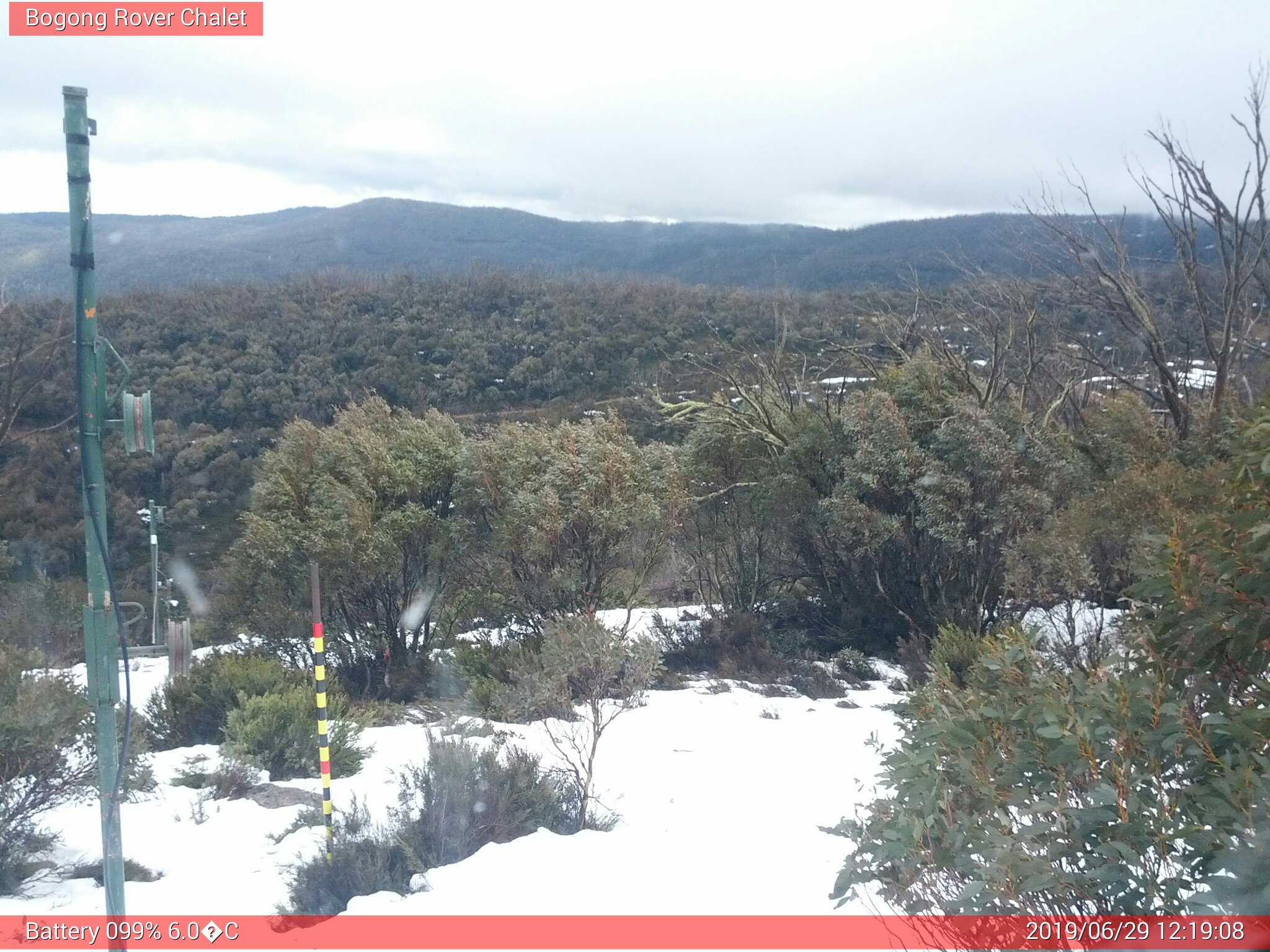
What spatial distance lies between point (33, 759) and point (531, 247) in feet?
217

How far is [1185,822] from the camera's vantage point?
8.23 ft

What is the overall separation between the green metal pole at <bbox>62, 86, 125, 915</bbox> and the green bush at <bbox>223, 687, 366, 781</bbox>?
2.96 meters

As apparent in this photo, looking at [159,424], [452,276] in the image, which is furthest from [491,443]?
[452,276]

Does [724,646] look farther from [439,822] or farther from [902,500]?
[439,822]

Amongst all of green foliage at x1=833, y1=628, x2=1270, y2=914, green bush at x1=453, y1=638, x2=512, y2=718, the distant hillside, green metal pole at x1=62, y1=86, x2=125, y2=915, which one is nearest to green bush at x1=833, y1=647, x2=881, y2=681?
green bush at x1=453, y1=638, x2=512, y2=718

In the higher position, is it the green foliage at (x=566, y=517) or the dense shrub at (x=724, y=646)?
the green foliage at (x=566, y=517)

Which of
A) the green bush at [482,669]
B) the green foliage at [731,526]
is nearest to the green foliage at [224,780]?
the green bush at [482,669]

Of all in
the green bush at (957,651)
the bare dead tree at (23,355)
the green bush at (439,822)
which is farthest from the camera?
the bare dead tree at (23,355)

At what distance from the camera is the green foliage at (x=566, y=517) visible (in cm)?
1080

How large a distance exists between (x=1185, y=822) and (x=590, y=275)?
164ft

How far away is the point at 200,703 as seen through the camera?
8.36m

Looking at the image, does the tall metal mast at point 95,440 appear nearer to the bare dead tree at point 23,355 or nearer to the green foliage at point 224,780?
the green foliage at point 224,780

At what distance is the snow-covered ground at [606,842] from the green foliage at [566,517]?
3092 millimetres

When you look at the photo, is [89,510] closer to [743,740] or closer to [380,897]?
[380,897]
